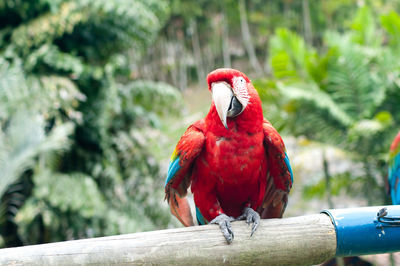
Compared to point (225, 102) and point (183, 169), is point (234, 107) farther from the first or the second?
point (183, 169)

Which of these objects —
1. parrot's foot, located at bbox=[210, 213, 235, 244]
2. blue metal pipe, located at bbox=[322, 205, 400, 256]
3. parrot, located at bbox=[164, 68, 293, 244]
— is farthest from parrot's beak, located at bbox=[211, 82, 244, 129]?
blue metal pipe, located at bbox=[322, 205, 400, 256]

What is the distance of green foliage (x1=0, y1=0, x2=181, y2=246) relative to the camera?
281 centimetres

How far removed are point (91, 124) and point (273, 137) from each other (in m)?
2.64

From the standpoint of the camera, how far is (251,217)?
1.13 m

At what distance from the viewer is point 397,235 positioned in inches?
39.3

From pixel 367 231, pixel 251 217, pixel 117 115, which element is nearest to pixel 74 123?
pixel 117 115

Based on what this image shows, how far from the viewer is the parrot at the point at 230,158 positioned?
1.16 meters

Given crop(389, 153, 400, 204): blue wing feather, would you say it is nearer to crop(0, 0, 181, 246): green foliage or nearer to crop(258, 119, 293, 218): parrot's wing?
crop(258, 119, 293, 218): parrot's wing

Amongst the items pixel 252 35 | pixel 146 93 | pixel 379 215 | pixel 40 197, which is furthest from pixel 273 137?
pixel 252 35

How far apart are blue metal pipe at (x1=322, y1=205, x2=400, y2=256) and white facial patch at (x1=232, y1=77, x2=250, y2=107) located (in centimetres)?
47

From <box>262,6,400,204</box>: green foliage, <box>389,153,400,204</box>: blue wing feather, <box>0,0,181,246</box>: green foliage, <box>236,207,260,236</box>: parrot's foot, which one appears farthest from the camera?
<box>262,6,400,204</box>: green foliage

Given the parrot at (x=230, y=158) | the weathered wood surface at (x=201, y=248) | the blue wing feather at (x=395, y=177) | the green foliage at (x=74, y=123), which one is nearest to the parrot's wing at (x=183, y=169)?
the parrot at (x=230, y=158)

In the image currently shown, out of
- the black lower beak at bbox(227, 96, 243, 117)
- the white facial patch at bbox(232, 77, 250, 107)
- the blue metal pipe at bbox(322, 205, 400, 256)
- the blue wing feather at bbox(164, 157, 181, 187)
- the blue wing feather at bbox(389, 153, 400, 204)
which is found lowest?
the blue wing feather at bbox(389, 153, 400, 204)

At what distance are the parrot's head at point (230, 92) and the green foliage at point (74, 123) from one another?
1.99 m
